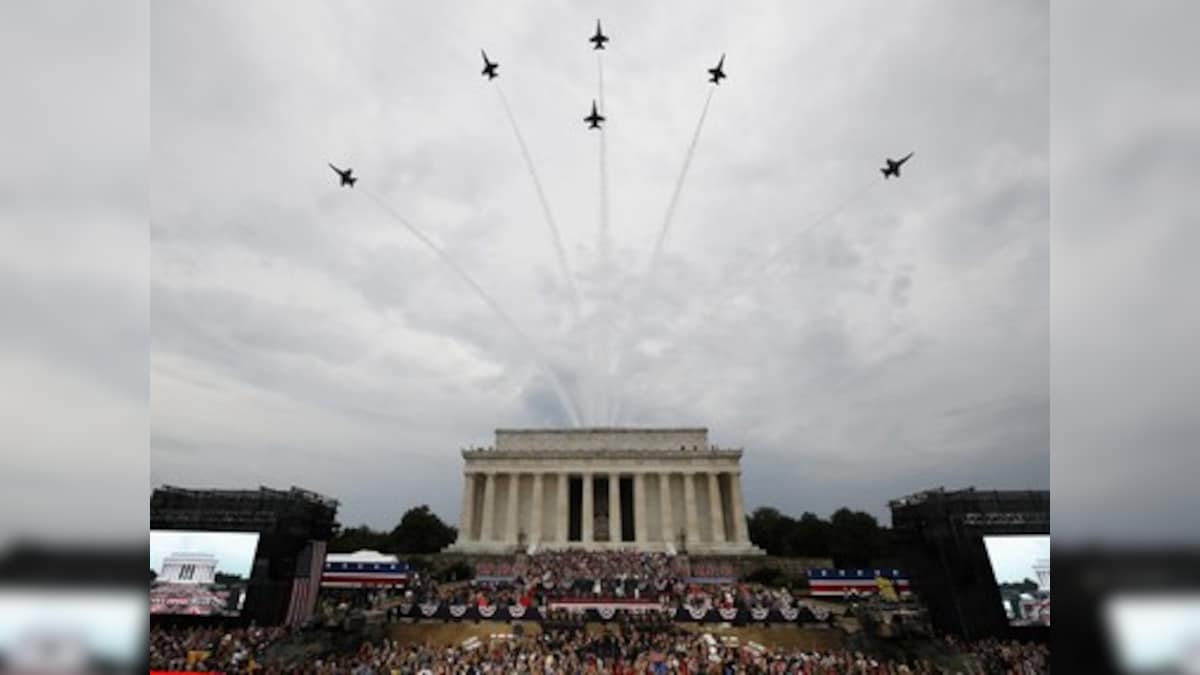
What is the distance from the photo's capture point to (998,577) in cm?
3541

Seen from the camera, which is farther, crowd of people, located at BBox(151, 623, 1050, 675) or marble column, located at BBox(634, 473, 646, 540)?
marble column, located at BBox(634, 473, 646, 540)

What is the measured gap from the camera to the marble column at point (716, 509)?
85.6 metres

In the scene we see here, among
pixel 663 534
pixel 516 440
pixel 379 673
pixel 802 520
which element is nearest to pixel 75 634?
pixel 379 673

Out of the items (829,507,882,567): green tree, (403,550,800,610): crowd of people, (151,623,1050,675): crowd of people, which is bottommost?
(151,623,1050,675): crowd of people

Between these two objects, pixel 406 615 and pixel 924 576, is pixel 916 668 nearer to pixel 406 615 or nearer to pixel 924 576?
pixel 924 576

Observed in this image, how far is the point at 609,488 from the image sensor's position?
93188mm

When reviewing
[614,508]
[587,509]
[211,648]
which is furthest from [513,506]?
[211,648]

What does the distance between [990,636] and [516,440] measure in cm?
6868

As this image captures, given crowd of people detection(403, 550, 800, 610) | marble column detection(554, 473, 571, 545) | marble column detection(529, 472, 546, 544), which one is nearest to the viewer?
crowd of people detection(403, 550, 800, 610)

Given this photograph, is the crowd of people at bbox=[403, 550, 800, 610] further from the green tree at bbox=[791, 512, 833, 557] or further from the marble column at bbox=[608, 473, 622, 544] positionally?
the green tree at bbox=[791, 512, 833, 557]

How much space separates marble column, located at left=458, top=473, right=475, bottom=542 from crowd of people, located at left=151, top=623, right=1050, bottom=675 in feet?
180

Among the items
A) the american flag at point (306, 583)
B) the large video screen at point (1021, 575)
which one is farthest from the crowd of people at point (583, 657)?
the american flag at point (306, 583)

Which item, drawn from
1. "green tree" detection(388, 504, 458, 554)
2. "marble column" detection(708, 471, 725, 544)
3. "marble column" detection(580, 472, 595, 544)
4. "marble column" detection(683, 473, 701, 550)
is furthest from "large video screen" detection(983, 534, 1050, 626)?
"green tree" detection(388, 504, 458, 554)

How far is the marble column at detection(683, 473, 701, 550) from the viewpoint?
3361 inches
